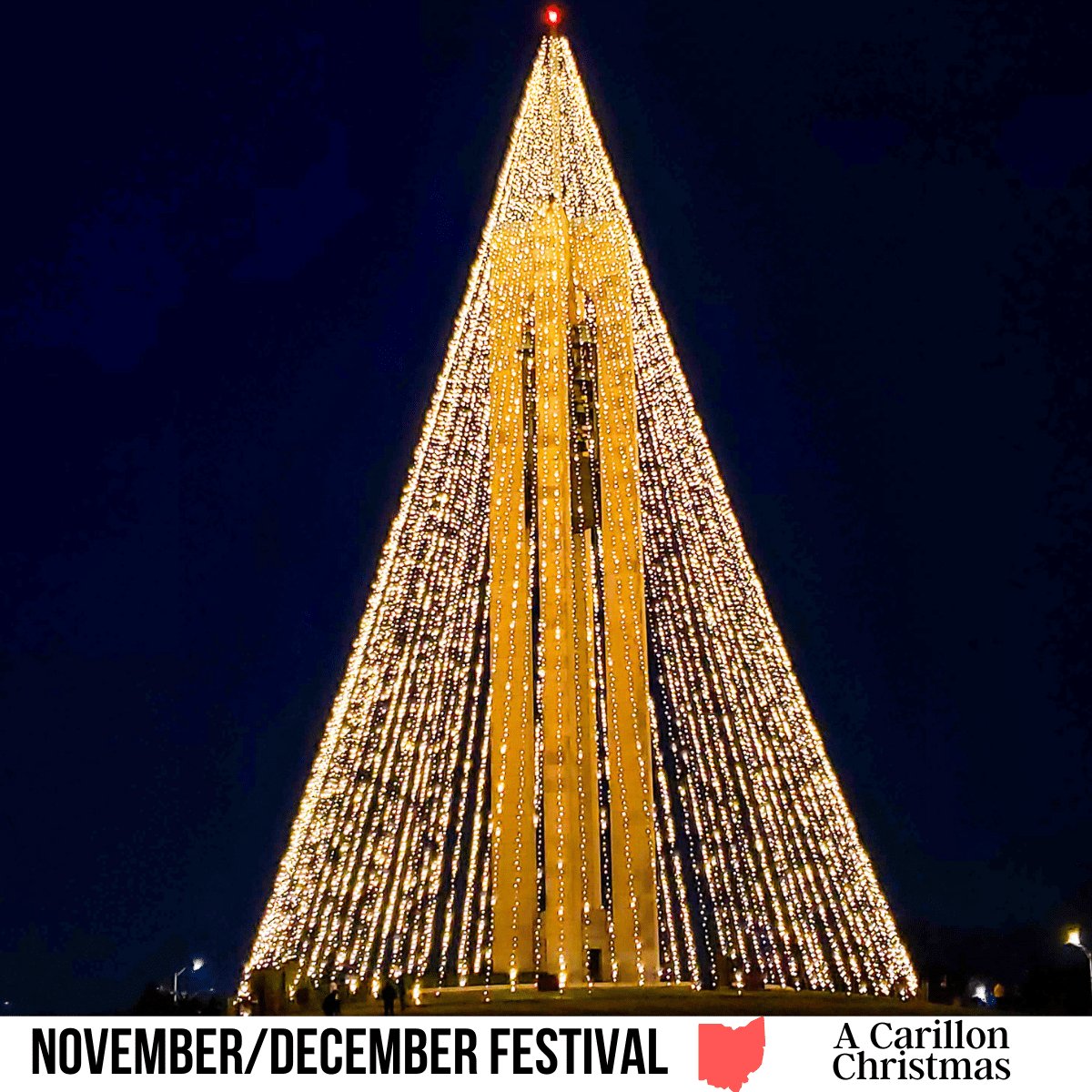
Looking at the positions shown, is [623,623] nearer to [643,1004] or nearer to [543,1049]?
[643,1004]

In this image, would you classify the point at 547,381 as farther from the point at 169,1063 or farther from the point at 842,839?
the point at 169,1063

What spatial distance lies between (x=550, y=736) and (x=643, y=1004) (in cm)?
474

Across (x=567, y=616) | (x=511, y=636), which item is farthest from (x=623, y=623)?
(x=511, y=636)

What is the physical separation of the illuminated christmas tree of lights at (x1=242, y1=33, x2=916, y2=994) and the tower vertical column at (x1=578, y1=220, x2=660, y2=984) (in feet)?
0.12

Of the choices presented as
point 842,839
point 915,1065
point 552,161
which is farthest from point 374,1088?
point 552,161

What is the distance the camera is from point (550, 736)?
1884cm

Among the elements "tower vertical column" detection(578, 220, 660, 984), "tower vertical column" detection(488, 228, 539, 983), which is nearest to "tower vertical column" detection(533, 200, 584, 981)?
"tower vertical column" detection(488, 228, 539, 983)

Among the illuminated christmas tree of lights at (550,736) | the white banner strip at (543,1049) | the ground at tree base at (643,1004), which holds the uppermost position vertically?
the illuminated christmas tree of lights at (550,736)

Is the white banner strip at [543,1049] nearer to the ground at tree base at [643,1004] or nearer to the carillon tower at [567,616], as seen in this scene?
the ground at tree base at [643,1004]

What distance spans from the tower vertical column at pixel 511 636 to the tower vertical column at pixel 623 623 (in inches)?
32.9

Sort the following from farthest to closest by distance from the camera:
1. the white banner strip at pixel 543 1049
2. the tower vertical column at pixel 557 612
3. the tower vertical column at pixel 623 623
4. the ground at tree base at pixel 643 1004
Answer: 1. the tower vertical column at pixel 557 612
2. the tower vertical column at pixel 623 623
3. the ground at tree base at pixel 643 1004
4. the white banner strip at pixel 543 1049

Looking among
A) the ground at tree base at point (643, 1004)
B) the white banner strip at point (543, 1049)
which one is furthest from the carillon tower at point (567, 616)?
the white banner strip at point (543, 1049)

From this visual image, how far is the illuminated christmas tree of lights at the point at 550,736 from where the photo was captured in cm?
1659

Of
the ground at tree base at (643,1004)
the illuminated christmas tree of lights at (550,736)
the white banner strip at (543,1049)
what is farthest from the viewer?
the illuminated christmas tree of lights at (550,736)
